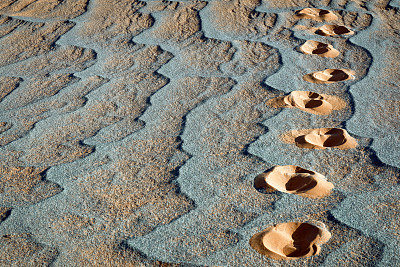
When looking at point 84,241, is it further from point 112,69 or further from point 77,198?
point 112,69

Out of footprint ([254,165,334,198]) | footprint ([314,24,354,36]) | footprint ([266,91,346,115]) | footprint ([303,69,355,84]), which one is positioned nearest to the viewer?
footprint ([254,165,334,198])

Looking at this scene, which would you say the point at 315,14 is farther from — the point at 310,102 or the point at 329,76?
the point at 310,102

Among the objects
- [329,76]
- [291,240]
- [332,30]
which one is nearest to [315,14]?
[332,30]

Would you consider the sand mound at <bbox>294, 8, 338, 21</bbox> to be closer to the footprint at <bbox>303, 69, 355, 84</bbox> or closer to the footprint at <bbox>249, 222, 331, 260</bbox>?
the footprint at <bbox>303, 69, 355, 84</bbox>

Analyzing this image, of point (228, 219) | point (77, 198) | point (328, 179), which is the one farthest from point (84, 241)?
point (328, 179)

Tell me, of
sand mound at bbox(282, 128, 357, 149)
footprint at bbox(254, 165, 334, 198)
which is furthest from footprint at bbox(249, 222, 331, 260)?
sand mound at bbox(282, 128, 357, 149)

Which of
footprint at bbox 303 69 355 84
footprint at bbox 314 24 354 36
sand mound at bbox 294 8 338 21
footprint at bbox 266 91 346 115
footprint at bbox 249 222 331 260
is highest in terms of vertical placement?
sand mound at bbox 294 8 338 21
